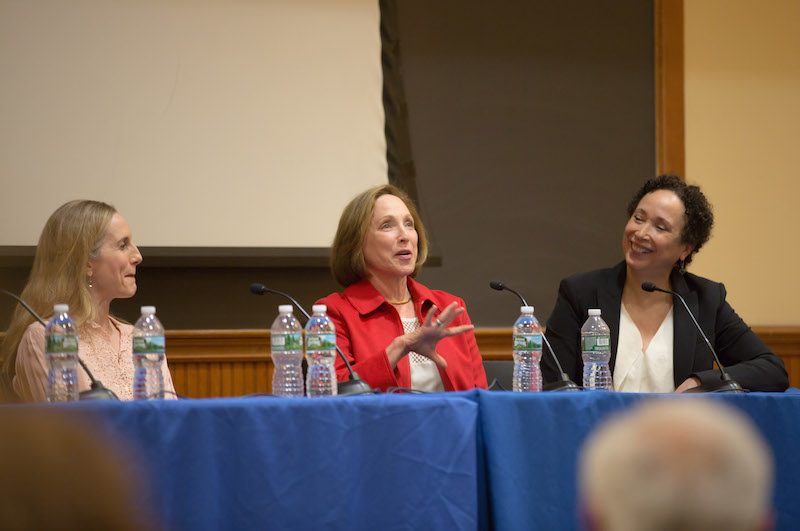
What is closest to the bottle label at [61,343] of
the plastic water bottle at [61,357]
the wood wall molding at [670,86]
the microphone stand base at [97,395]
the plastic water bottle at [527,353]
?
the plastic water bottle at [61,357]

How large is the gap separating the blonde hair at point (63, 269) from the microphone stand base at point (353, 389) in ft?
2.95

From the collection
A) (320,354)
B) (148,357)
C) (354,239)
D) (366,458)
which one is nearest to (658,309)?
(354,239)

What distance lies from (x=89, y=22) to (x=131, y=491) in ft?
12.0

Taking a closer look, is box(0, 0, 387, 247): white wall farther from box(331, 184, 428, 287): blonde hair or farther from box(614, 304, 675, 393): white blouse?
box(614, 304, 675, 393): white blouse

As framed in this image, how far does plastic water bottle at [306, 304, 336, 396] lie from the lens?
228 centimetres

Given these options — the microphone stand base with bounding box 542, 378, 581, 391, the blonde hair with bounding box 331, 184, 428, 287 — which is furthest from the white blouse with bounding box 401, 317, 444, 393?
the microphone stand base with bounding box 542, 378, 581, 391

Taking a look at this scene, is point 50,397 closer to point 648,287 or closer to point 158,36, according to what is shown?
point 648,287

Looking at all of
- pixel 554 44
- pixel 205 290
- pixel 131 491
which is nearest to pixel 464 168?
pixel 554 44

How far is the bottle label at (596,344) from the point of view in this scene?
269 centimetres

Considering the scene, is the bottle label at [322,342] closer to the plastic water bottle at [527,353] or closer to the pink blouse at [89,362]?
the pink blouse at [89,362]

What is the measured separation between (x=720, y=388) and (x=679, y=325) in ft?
1.69

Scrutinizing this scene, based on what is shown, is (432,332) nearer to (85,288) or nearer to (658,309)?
(658,309)

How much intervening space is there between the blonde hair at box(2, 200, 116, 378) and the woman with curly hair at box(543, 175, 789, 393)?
62.3 inches

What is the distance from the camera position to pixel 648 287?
8.77 feet
